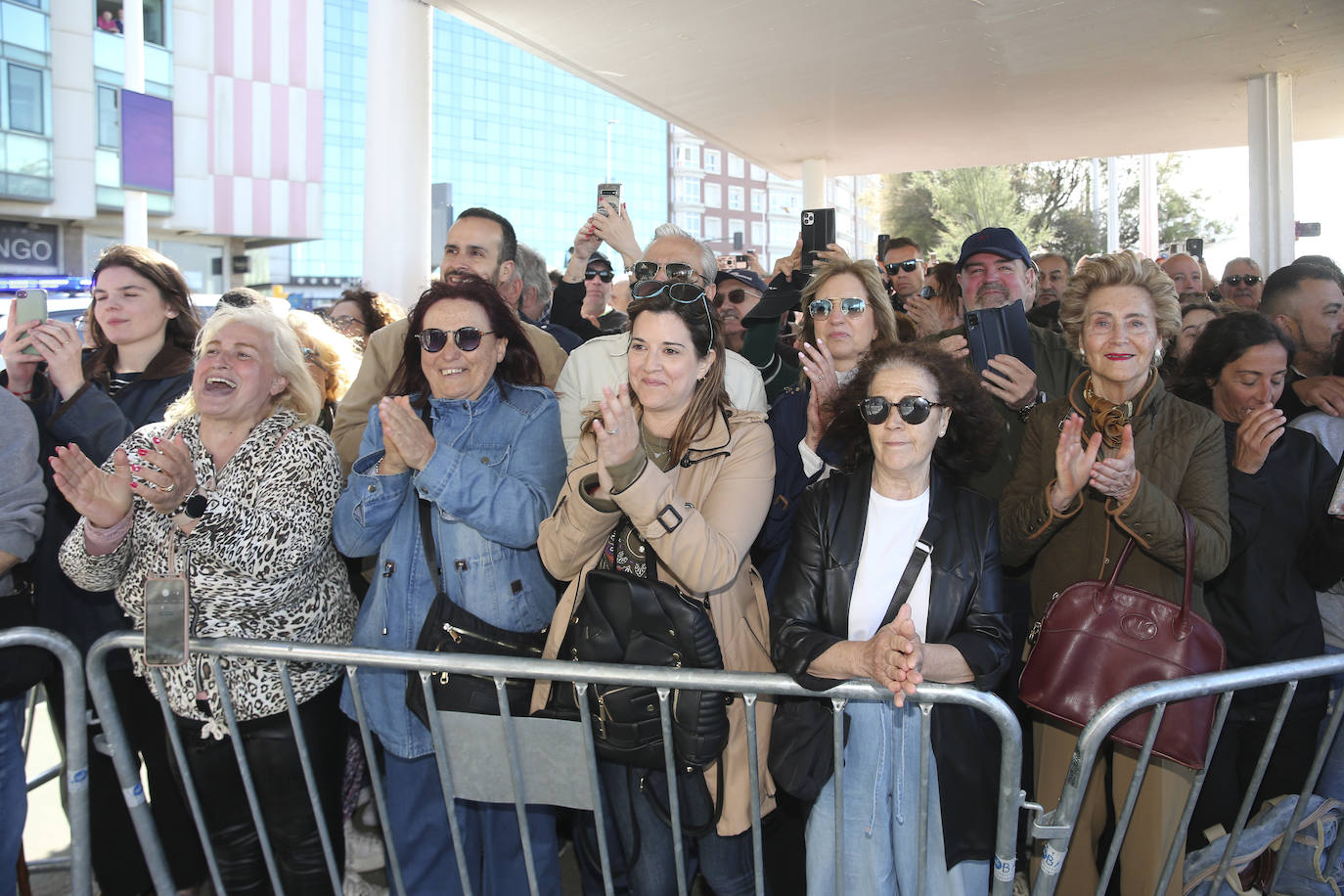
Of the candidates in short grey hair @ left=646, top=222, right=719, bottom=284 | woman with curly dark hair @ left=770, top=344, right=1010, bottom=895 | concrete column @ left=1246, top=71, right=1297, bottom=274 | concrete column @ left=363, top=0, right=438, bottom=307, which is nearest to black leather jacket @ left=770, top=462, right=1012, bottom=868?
woman with curly dark hair @ left=770, top=344, right=1010, bottom=895

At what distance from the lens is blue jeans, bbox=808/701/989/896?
2465 mm

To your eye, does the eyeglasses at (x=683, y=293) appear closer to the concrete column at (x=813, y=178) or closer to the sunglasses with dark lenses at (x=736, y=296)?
the sunglasses with dark lenses at (x=736, y=296)

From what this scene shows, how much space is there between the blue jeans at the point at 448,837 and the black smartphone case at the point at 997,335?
7.47 feet

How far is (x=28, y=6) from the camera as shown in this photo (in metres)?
28.6

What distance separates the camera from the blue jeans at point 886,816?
8.09 feet

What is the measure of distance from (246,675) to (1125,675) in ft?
8.53

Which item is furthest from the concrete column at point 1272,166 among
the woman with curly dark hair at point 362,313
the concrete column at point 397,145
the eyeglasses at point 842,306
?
the woman with curly dark hair at point 362,313

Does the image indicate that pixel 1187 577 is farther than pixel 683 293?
No

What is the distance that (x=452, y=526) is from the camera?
2.87 metres

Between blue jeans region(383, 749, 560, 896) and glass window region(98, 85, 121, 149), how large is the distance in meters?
35.3

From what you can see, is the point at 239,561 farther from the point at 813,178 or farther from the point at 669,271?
the point at 813,178

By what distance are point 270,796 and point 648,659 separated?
1416 mm

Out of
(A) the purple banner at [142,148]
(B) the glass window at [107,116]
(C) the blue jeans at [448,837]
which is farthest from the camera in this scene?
(B) the glass window at [107,116]

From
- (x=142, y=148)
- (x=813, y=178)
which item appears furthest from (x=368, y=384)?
(x=142, y=148)
